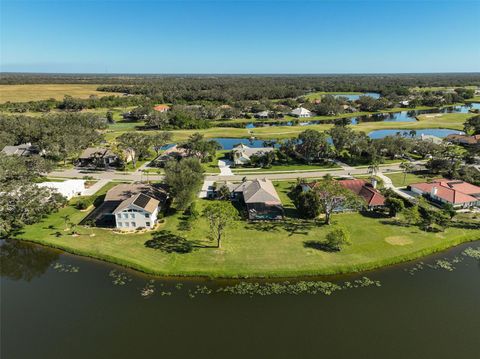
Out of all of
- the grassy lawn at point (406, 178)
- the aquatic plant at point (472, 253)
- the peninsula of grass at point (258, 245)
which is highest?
the grassy lawn at point (406, 178)

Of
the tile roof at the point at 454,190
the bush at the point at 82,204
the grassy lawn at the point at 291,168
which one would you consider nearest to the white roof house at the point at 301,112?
the grassy lawn at the point at 291,168

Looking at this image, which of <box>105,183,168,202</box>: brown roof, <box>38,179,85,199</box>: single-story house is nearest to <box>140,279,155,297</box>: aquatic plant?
<box>105,183,168,202</box>: brown roof

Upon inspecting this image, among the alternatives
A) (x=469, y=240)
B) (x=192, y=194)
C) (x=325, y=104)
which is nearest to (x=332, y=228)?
(x=469, y=240)

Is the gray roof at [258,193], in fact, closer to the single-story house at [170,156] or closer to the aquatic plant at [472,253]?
the aquatic plant at [472,253]

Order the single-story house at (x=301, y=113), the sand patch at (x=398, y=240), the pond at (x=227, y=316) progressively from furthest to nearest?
the single-story house at (x=301, y=113) < the sand patch at (x=398, y=240) < the pond at (x=227, y=316)

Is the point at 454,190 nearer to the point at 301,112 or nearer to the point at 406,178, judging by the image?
the point at 406,178

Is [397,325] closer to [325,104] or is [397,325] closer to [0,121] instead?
[0,121]

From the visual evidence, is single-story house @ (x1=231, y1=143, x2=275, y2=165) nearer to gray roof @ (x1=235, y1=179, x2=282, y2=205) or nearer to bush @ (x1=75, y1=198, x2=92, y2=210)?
gray roof @ (x1=235, y1=179, x2=282, y2=205)

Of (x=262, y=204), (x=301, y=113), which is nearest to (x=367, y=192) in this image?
(x=262, y=204)
